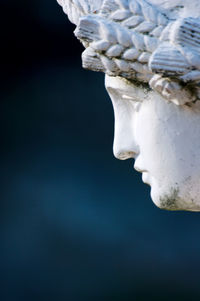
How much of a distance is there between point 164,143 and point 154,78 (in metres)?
0.15

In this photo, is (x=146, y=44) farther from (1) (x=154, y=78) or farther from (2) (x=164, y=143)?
(2) (x=164, y=143)

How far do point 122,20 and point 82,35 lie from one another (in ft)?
0.26

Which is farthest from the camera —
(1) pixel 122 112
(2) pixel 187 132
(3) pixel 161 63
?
(1) pixel 122 112

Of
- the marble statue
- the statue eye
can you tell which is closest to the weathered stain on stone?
the marble statue

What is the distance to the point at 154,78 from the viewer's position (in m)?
1.14

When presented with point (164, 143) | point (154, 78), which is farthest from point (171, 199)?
point (154, 78)

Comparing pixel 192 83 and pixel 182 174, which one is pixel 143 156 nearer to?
pixel 182 174

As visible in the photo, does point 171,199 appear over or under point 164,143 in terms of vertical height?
under

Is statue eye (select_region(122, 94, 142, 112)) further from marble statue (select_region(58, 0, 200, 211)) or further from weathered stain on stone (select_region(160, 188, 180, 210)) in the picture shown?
weathered stain on stone (select_region(160, 188, 180, 210))

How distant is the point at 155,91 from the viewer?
1231 mm

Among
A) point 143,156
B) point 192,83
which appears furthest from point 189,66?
point 143,156

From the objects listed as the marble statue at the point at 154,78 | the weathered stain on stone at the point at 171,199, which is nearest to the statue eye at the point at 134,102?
the marble statue at the point at 154,78

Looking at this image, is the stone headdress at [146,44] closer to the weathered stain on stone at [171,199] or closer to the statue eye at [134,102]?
the statue eye at [134,102]

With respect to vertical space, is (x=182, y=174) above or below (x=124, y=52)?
below
